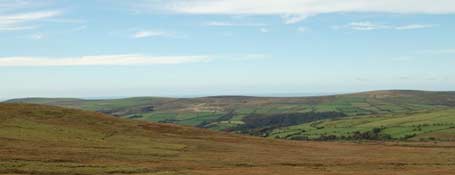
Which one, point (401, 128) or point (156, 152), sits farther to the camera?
point (401, 128)

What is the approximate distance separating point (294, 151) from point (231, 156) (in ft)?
55.9

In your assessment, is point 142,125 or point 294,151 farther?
point 142,125

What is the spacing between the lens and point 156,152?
71.9 metres

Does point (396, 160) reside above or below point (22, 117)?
below

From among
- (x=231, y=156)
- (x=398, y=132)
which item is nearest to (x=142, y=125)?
(x=231, y=156)

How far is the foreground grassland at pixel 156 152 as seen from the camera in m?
56.9

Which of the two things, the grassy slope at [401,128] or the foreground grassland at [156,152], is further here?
the grassy slope at [401,128]

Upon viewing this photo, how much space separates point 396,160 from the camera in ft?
252

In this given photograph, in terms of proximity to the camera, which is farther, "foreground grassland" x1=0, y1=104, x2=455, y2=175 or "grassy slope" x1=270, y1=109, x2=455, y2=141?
"grassy slope" x1=270, y1=109, x2=455, y2=141

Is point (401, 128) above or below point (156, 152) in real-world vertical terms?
below

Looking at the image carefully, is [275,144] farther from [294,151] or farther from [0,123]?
[0,123]

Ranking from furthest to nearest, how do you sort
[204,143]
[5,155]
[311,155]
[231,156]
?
[204,143] < [311,155] < [231,156] < [5,155]

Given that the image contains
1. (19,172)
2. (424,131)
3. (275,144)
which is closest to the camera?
(19,172)

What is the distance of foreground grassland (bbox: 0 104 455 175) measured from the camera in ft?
187
